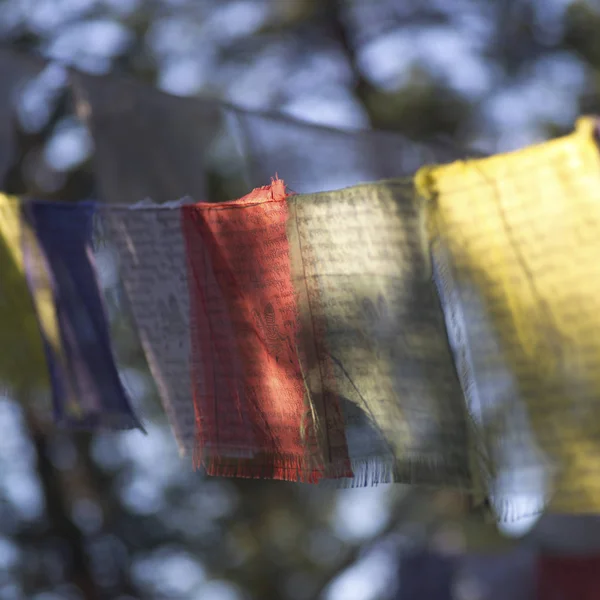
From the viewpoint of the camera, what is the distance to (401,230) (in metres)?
1.31

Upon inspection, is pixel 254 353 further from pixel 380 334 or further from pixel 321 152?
pixel 321 152

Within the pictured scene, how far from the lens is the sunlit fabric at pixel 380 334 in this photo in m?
1.30

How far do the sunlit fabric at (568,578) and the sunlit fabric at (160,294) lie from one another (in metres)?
2.50

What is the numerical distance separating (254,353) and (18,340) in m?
0.70

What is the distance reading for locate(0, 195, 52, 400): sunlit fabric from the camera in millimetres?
1894

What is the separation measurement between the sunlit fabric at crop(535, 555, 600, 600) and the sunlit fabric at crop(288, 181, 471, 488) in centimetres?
257

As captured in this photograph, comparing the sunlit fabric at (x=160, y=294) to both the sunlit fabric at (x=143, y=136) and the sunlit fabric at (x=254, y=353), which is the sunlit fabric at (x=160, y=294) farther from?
the sunlit fabric at (x=143, y=136)

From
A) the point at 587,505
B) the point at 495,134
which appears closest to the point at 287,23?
the point at 495,134

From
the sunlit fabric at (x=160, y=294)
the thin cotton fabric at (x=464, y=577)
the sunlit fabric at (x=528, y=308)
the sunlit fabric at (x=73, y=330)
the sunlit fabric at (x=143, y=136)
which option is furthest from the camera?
the thin cotton fabric at (x=464, y=577)

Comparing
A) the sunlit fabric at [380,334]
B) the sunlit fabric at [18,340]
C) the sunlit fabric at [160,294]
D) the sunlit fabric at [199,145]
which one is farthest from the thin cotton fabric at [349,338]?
the sunlit fabric at [199,145]

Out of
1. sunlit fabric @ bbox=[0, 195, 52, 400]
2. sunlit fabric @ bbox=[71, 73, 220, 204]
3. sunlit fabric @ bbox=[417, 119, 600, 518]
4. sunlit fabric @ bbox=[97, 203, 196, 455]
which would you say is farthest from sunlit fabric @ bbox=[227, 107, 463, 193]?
sunlit fabric @ bbox=[417, 119, 600, 518]

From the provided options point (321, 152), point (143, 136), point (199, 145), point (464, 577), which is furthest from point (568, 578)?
point (143, 136)

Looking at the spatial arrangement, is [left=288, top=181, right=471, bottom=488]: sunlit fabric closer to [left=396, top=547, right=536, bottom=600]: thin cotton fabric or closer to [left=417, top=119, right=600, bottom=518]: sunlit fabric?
[left=417, top=119, right=600, bottom=518]: sunlit fabric

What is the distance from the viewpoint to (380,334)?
4.38ft
